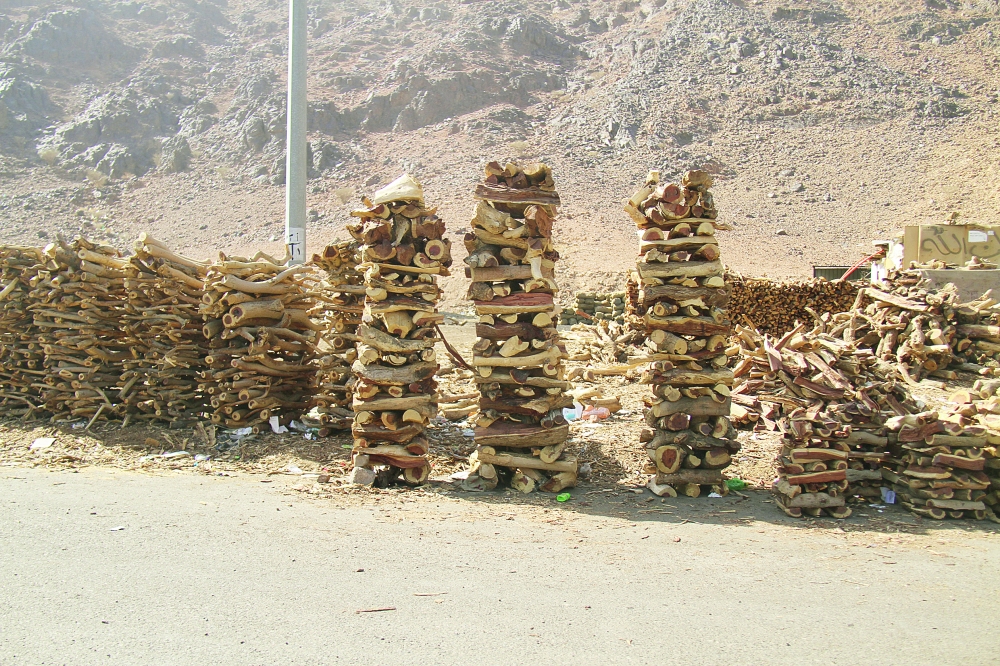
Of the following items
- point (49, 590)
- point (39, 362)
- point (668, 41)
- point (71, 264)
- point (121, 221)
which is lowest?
point (49, 590)

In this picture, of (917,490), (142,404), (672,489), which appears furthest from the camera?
(142,404)

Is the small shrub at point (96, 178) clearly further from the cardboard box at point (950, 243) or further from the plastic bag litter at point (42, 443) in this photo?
the cardboard box at point (950, 243)

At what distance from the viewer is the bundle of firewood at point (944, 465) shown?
577cm

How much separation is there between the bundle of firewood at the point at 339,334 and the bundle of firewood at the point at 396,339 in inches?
58.3

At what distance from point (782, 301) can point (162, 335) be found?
42.4 feet

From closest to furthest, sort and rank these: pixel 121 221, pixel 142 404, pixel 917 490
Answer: pixel 917 490, pixel 142 404, pixel 121 221

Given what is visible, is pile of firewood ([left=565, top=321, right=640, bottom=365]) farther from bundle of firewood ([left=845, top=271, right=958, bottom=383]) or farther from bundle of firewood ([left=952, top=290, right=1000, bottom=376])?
bundle of firewood ([left=952, top=290, right=1000, bottom=376])

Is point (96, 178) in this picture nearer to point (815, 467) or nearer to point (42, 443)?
point (42, 443)

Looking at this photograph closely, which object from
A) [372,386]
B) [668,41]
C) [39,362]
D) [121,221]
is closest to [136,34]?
[121,221]

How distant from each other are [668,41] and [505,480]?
147 feet

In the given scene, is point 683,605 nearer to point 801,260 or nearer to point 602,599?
point 602,599

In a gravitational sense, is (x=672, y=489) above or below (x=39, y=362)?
below

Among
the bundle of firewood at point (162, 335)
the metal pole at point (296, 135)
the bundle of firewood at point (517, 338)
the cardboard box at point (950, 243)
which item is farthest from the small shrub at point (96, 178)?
the bundle of firewood at point (517, 338)

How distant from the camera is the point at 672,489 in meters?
6.31
